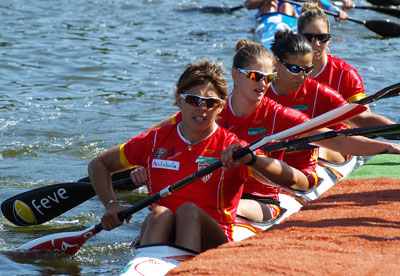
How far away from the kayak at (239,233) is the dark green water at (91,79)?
1.17 metres

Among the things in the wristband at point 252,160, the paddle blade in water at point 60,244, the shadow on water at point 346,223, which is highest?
the wristband at point 252,160

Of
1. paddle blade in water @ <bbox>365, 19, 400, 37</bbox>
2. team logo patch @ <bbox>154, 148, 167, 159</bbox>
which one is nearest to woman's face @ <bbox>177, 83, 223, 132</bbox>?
team logo patch @ <bbox>154, 148, 167, 159</bbox>

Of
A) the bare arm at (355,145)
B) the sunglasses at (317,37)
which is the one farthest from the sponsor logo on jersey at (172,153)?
the sunglasses at (317,37)

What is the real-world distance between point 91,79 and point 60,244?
21.2 feet

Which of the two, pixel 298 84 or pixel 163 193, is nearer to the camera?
pixel 163 193

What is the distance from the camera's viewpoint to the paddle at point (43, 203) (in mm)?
5535

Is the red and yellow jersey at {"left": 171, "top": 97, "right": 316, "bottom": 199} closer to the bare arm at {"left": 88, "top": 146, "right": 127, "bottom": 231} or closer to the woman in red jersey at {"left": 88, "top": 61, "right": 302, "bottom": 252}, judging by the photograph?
the woman in red jersey at {"left": 88, "top": 61, "right": 302, "bottom": 252}

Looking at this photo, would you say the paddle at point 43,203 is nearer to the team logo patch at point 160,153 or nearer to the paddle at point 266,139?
the paddle at point 266,139

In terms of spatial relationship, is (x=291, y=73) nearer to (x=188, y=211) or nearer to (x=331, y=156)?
(x=331, y=156)

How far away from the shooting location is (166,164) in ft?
13.7

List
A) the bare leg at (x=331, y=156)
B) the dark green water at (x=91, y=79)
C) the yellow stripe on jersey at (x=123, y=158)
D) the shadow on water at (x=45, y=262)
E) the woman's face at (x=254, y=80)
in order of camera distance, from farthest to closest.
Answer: the bare leg at (x=331, y=156), the dark green water at (x=91, y=79), the shadow on water at (x=45, y=262), the woman's face at (x=254, y=80), the yellow stripe on jersey at (x=123, y=158)

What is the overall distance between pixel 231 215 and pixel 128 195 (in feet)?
9.55

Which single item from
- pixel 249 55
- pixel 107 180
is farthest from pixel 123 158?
pixel 249 55

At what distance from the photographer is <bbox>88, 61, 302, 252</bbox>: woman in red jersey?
383cm
